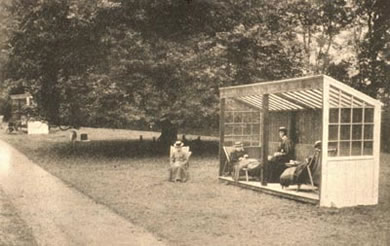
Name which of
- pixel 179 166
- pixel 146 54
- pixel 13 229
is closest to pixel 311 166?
pixel 179 166

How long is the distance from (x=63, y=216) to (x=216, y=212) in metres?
2.90

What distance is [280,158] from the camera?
13250 millimetres

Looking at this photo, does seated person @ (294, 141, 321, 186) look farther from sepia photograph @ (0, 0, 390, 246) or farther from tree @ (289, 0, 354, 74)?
tree @ (289, 0, 354, 74)

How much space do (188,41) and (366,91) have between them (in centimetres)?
1241

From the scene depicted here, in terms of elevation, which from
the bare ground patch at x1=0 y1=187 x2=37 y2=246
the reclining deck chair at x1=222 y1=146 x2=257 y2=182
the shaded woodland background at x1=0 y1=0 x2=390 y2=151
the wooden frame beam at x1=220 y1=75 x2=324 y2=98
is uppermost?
the shaded woodland background at x1=0 y1=0 x2=390 y2=151

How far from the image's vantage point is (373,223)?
9078 mm

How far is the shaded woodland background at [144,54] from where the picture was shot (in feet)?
67.3

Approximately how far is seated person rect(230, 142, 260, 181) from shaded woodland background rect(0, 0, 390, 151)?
6.17 meters

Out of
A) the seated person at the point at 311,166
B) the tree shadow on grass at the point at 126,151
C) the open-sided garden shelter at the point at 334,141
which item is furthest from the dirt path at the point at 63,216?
the tree shadow on grass at the point at 126,151

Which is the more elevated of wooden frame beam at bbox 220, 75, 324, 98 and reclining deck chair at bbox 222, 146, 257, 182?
wooden frame beam at bbox 220, 75, 324, 98

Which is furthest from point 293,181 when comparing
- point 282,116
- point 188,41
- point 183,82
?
point 188,41

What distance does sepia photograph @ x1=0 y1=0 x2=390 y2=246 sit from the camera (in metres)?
8.92

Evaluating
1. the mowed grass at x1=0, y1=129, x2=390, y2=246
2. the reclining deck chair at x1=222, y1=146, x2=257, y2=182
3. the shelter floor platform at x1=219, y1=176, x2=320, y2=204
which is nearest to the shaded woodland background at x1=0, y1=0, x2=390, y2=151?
the mowed grass at x1=0, y1=129, x2=390, y2=246

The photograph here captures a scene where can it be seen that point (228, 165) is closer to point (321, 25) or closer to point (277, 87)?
point (277, 87)
